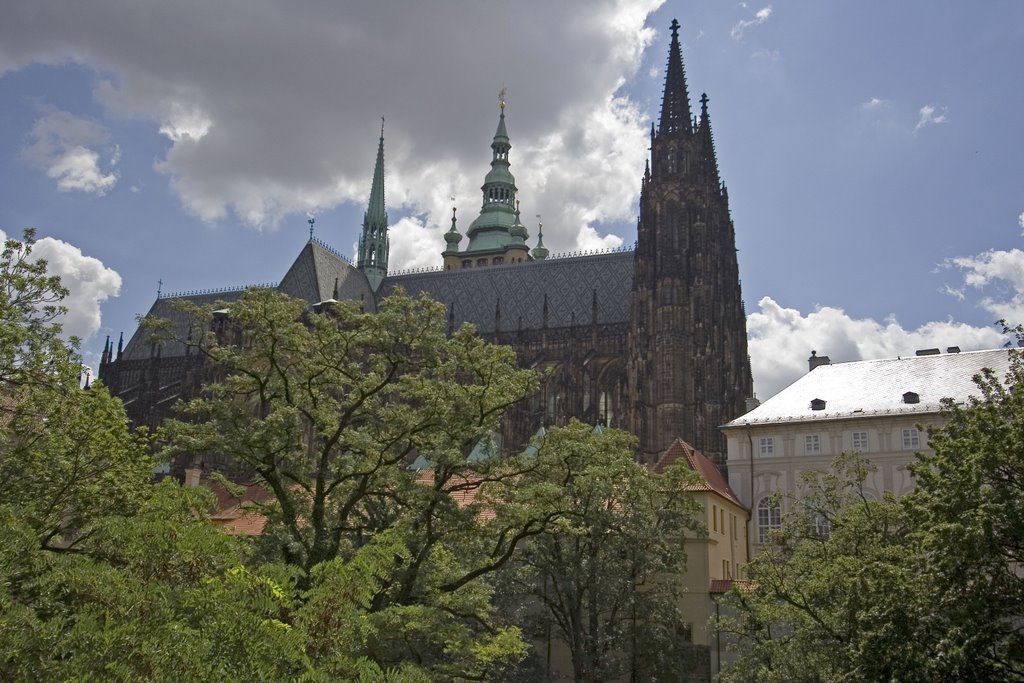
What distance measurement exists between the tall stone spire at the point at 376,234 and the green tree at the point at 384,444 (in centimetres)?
7579

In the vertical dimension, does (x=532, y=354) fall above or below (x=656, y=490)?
above

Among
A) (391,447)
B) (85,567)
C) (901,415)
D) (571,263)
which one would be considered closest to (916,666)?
(391,447)

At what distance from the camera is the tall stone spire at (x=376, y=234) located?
101938 millimetres

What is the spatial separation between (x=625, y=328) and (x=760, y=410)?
2661cm

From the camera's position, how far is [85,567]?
12758 mm

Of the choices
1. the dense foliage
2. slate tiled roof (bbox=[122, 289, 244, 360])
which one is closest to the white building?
the dense foliage

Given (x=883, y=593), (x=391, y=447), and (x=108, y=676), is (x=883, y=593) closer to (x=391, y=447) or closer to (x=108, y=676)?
(x=391, y=447)

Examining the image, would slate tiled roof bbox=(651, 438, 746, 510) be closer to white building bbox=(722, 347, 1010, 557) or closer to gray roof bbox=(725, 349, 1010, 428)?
white building bbox=(722, 347, 1010, 557)

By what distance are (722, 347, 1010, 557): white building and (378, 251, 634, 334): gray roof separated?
93.3ft

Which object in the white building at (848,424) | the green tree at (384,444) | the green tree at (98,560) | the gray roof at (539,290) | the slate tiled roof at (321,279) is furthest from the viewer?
the slate tiled roof at (321,279)

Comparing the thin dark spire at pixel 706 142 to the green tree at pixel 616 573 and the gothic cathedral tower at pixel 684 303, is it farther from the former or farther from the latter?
the green tree at pixel 616 573

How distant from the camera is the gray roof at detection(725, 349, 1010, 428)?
4400cm

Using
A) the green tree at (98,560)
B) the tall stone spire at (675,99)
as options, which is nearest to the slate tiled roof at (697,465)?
the green tree at (98,560)

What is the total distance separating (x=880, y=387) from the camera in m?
45.4
